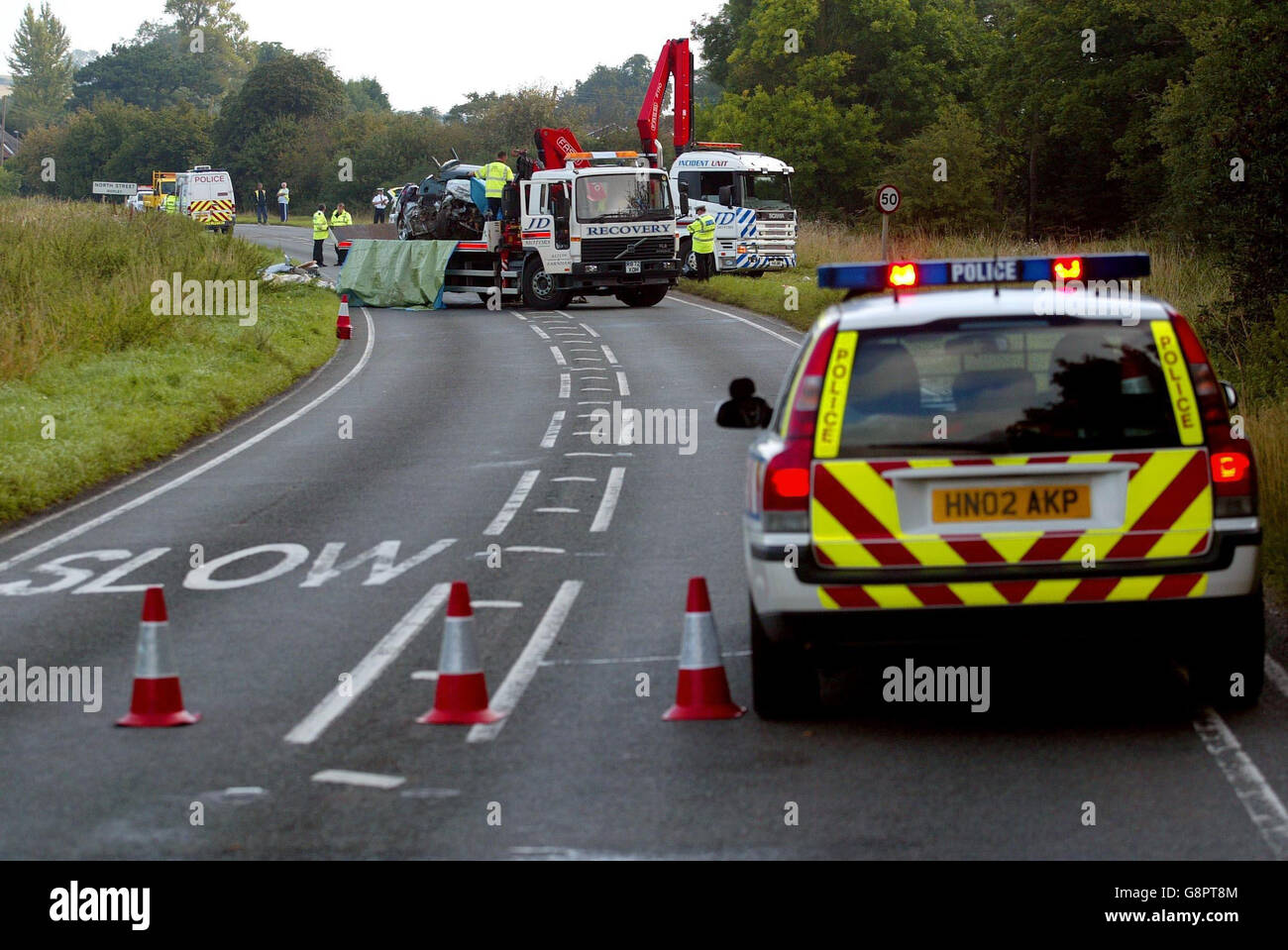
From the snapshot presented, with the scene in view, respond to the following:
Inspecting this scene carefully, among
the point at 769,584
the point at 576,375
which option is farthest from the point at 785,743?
the point at 576,375

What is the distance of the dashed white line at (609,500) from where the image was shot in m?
13.9

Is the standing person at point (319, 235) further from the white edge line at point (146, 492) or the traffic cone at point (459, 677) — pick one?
the traffic cone at point (459, 677)

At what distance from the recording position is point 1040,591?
23.6 ft

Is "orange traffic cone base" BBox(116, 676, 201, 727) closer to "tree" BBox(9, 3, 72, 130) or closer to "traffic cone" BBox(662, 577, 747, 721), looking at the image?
"traffic cone" BBox(662, 577, 747, 721)

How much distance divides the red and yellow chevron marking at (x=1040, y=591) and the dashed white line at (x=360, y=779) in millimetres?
1972

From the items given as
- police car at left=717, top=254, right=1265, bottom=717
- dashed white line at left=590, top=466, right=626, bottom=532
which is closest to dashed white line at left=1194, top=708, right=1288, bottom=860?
police car at left=717, top=254, right=1265, bottom=717

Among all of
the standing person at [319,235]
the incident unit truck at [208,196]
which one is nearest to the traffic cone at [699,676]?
the standing person at [319,235]

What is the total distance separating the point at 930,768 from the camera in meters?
7.09

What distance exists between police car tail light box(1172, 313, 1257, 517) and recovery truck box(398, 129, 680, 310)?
1163 inches

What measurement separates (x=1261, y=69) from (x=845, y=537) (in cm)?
1398

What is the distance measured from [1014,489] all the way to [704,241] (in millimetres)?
36257

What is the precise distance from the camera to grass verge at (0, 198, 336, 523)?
17.6 m

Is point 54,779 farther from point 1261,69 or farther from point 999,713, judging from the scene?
point 1261,69

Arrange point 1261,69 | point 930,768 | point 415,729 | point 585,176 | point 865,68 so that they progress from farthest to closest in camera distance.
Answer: point 865,68 → point 585,176 → point 1261,69 → point 415,729 → point 930,768
